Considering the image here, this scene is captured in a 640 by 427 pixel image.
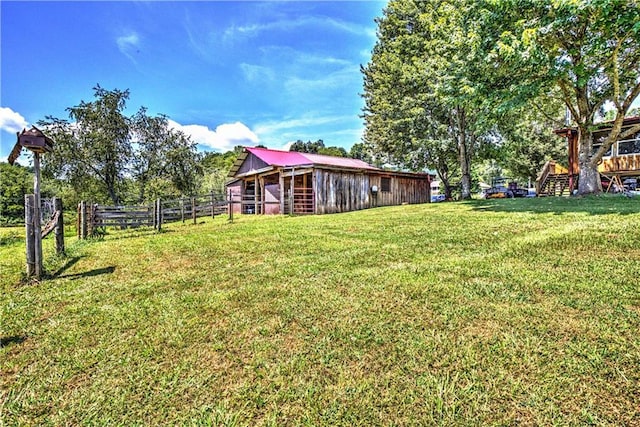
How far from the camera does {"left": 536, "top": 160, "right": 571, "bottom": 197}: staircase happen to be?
17.3 metres

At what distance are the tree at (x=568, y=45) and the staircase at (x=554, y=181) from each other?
6724mm

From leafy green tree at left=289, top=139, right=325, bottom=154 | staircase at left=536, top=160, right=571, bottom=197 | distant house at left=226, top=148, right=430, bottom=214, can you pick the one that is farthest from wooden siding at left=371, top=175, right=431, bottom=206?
leafy green tree at left=289, top=139, right=325, bottom=154

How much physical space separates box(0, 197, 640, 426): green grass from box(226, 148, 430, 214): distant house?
10678mm

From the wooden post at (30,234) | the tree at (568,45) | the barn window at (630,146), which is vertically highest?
the tree at (568,45)

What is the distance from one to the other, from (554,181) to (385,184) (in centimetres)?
948

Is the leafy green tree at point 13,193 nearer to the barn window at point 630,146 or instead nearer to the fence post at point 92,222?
the fence post at point 92,222

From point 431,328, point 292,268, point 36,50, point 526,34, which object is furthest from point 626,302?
point 36,50

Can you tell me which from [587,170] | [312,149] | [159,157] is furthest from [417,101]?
[312,149]

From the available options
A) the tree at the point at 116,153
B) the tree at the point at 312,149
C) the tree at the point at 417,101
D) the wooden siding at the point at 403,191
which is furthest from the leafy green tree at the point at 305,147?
the wooden siding at the point at 403,191

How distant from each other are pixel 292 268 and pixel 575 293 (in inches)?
135

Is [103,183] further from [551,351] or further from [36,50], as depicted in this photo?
[551,351]

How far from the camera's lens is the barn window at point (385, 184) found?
1853 cm

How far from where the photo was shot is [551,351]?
91.6 inches

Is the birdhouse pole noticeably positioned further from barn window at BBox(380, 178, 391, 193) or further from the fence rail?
barn window at BBox(380, 178, 391, 193)
